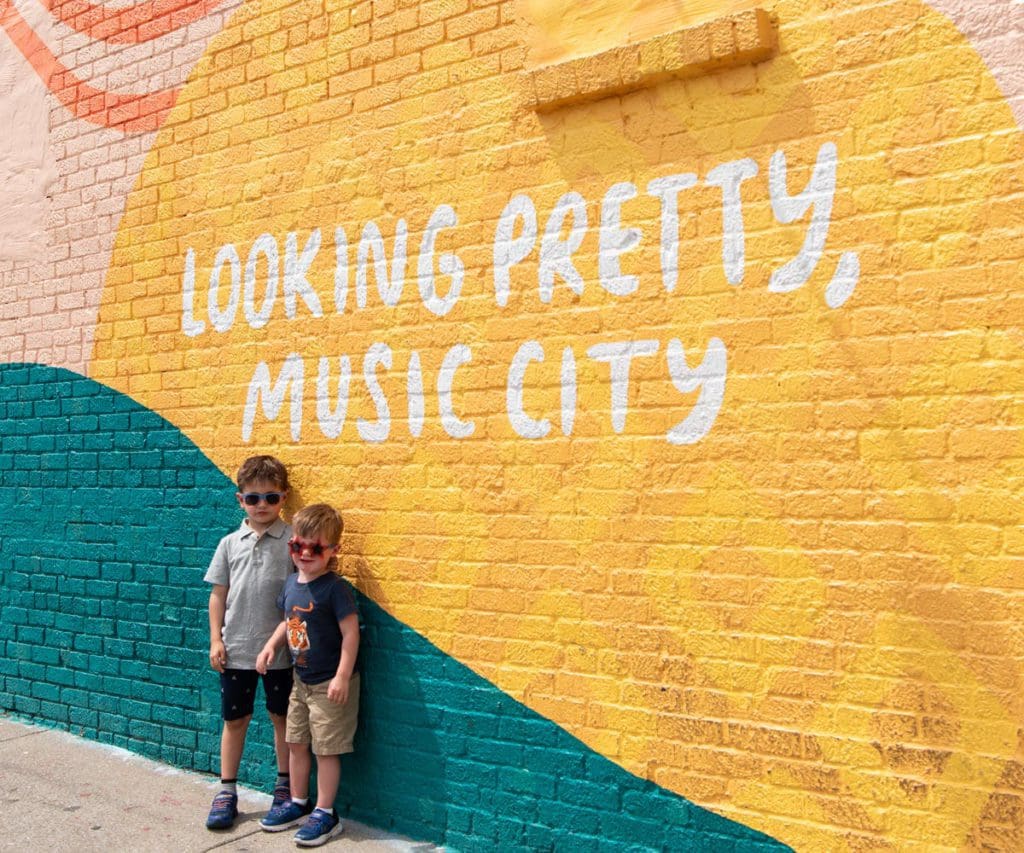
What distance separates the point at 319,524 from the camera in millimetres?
4352

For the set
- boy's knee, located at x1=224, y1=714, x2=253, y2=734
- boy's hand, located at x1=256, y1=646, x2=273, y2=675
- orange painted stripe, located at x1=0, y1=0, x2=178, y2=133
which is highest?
orange painted stripe, located at x1=0, y1=0, x2=178, y2=133

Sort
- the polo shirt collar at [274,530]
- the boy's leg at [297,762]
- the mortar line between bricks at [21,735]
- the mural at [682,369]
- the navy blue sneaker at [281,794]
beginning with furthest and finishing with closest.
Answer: the mortar line between bricks at [21,735] → the polo shirt collar at [274,530] → the navy blue sneaker at [281,794] → the boy's leg at [297,762] → the mural at [682,369]

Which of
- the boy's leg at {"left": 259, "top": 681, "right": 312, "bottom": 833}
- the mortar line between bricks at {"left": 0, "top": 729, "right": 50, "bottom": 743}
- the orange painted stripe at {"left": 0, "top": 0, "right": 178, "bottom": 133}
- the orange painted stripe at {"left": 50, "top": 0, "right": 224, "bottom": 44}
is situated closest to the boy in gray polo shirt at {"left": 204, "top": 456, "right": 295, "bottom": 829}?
the boy's leg at {"left": 259, "top": 681, "right": 312, "bottom": 833}

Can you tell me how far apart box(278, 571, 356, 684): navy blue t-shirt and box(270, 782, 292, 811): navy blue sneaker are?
610 mm

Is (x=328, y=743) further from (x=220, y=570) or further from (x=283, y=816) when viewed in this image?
(x=220, y=570)

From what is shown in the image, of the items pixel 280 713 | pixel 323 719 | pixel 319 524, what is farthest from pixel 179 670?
pixel 319 524

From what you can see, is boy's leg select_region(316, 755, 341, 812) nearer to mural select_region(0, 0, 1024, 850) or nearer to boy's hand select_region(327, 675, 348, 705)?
boy's hand select_region(327, 675, 348, 705)

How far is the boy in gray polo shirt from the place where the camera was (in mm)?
4641

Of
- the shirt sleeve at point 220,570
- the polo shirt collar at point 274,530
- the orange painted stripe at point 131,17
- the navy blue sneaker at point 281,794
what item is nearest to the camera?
Answer: the navy blue sneaker at point 281,794

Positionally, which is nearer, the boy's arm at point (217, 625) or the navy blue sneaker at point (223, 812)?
the navy blue sneaker at point (223, 812)

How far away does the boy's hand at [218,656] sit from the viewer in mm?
4719

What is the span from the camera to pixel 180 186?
5.38 m

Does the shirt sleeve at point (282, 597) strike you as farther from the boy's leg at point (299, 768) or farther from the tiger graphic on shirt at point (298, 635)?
the boy's leg at point (299, 768)

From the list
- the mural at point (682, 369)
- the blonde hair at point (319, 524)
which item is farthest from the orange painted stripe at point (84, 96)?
the blonde hair at point (319, 524)
